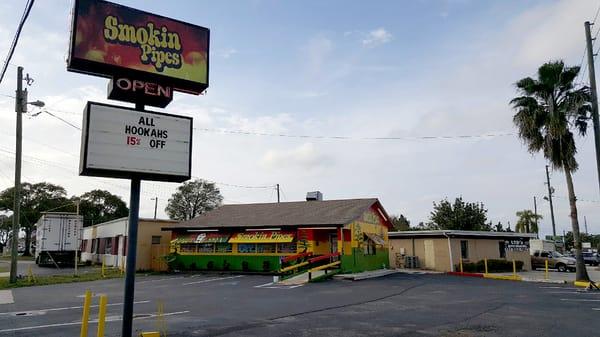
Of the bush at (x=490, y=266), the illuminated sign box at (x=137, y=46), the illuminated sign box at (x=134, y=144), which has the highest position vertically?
the illuminated sign box at (x=137, y=46)

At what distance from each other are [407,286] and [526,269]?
65.9 ft

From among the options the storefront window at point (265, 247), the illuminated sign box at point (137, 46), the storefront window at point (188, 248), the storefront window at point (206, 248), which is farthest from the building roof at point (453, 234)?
the illuminated sign box at point (137, 46)

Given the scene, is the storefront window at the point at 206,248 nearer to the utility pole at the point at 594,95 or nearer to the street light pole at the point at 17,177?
the street light pole at the point at 17,177

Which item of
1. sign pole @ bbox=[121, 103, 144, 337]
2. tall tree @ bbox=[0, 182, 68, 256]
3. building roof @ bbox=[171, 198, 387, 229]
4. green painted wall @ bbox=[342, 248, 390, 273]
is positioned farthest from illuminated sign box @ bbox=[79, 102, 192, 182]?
tall tree @ bbox=[0, 182, 68, 256]

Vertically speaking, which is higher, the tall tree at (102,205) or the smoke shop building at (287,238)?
the tall tree at (102,205)

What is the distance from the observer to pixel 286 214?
32.3 m

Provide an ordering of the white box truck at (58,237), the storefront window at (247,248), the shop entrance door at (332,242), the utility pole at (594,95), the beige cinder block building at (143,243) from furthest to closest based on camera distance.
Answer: the white box truck at (58,237)
the beige cinder block building at (143,243)
the storefront window at (247,248)
the shop entrance door at (332,242)
the utility pole at (594,95)

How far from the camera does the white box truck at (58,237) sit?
36.4 m

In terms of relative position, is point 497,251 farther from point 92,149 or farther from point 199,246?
point 92,149

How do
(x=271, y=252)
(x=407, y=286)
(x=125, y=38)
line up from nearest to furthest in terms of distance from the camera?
(x=125, y=38) → (x=407, y=286) → (x=271, y=252)

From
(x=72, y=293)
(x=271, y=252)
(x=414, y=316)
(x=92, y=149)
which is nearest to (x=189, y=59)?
(x=92, y=149)

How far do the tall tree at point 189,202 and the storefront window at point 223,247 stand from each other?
4611 cm

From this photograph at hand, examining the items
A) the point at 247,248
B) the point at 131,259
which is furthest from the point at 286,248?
the point at 131,259

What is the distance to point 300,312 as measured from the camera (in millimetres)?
13250
